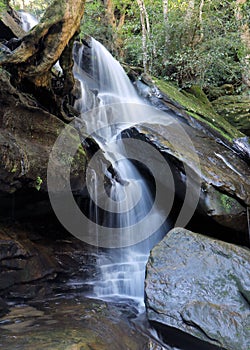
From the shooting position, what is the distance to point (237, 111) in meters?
9.25

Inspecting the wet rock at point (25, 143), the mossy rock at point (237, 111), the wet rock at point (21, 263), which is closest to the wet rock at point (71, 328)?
the wet rock at point (21, 263)

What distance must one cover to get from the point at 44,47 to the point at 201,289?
4260mm

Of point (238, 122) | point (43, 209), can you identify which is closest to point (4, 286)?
point (43, 209)

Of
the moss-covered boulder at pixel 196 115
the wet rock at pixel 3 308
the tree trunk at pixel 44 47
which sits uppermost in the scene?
the tree trunk at pixel 44 47

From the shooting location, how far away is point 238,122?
9.12m

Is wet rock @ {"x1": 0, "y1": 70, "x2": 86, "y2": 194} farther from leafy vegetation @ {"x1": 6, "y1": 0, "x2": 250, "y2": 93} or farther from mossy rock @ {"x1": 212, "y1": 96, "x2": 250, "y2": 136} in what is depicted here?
leafy vegetation @ {"x1": 6, "y1": 0, "x2": 250, "y2": 93}

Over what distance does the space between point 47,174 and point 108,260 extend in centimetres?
229

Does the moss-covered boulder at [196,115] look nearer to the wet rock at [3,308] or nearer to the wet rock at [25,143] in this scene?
the wet rock at [25,143]

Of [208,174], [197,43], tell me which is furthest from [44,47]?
[197,43]

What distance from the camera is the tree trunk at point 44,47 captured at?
184 inches

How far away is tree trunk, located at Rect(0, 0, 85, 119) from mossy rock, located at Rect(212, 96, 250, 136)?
18.8 feet

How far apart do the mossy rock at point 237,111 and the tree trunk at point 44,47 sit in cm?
573

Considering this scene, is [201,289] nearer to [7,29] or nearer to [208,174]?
[208,174]

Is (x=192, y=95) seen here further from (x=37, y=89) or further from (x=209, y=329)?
(x=209, y=329)
